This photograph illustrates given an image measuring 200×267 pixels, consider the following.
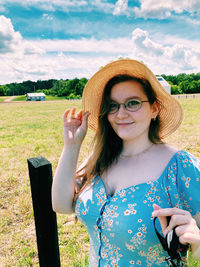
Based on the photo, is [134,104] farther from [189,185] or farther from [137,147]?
[189,185]

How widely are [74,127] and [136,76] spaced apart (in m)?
0.60

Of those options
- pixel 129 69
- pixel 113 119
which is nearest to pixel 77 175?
pixel 113 119

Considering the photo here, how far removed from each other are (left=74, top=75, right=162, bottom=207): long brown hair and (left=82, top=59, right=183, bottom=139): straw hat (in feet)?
0.14

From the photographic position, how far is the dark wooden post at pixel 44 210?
1693mm

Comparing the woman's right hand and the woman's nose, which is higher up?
the woman's nose

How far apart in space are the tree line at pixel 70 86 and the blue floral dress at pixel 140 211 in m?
79.7

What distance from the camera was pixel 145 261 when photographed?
1.42 m

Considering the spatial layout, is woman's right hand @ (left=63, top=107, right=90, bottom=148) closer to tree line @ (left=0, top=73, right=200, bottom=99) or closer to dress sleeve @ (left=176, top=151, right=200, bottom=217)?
dress sleeve @ (left=176, top=151, right=200, bottom=217)

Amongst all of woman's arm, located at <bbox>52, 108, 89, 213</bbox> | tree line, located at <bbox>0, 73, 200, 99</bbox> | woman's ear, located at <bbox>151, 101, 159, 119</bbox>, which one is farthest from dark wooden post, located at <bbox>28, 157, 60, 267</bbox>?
tree line, located at <bbox>0, 73, 200, 99</bbox>

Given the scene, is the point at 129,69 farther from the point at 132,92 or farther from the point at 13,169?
the point at 13,169

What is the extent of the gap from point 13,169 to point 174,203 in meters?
5.06

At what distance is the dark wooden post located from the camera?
1.69m

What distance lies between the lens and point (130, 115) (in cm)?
165

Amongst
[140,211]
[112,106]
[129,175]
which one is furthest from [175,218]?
[112,106]
